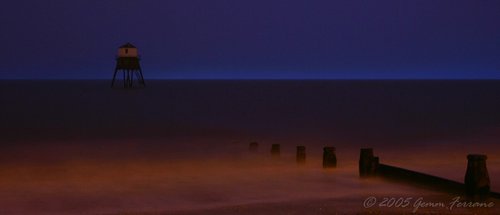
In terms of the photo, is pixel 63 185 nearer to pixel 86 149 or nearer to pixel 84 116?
pixel 86 149

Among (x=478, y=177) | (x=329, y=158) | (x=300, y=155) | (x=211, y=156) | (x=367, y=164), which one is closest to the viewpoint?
(x=478, y=177)

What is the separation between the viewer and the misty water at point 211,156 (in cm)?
1046

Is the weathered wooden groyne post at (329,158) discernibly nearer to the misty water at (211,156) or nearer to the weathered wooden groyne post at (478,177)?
the misty water at (211,156)

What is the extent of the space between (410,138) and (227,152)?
9.92 meters

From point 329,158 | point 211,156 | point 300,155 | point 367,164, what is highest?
point 367,164

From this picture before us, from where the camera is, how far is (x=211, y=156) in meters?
19.3

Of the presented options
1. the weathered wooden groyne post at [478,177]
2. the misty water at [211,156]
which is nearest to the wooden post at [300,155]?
the misty water at [211,156]

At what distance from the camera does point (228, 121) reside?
37.6m

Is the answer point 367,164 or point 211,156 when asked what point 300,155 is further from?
point 211,156

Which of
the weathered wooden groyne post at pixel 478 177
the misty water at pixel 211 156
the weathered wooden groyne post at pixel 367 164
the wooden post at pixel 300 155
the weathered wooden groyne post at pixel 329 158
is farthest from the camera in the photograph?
the wooden post at pixel 300 155

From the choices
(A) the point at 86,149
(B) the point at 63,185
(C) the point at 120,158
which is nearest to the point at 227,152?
(C) the point at 120,158

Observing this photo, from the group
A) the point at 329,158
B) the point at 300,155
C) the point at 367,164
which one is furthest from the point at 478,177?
the point at 300,155

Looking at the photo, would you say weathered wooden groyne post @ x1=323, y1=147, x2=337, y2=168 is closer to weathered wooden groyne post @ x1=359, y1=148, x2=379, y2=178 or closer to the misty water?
the misty water

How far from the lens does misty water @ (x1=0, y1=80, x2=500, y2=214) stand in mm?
10461
